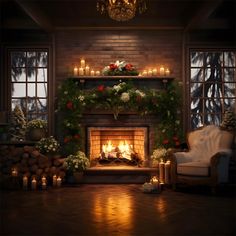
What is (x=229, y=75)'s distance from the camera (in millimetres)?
7902

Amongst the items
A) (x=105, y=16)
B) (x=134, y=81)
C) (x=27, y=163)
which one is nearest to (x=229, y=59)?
(x=134, y=81)

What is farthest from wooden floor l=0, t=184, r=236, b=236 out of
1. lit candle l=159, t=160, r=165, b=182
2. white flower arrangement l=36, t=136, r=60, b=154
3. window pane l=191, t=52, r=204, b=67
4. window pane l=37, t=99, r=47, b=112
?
window pane l=191, t=52, r=204, b=67

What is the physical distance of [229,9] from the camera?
7.22m

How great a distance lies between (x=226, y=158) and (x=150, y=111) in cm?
184

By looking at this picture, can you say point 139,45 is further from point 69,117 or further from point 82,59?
point 69,117

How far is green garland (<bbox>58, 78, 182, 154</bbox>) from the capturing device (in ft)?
23.9

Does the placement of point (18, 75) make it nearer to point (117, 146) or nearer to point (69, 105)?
point (69, 105)

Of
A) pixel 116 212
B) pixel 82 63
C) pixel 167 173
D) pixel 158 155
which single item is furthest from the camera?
pixel 82 63

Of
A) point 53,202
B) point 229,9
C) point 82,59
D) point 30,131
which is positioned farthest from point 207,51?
point 53,202

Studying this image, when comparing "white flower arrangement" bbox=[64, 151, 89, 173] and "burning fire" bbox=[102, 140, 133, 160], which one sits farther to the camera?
"burning fire" bbox=[102, 140, 133, 160]

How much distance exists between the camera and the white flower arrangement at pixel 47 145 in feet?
22.8

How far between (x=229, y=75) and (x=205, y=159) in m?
2.13

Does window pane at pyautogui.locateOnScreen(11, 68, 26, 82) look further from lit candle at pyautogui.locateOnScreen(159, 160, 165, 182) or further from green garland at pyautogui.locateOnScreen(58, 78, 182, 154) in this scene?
lit candle at pyautogui.locateOnScreen(159, 160, 165, 182)

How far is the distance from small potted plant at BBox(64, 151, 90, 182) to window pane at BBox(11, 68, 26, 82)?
6.22 feet
